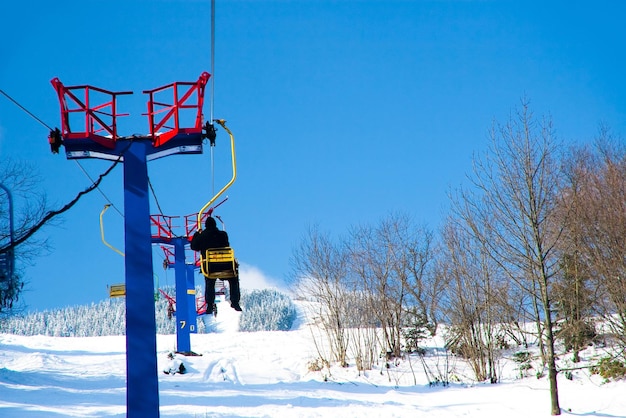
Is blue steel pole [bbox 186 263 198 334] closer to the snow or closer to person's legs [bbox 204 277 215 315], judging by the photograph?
the snow

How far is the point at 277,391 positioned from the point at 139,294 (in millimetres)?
9540

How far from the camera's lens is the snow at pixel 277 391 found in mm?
13875

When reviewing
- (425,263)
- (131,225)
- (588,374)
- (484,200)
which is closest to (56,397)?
(131,225)

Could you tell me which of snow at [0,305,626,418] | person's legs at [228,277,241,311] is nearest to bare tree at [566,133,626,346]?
snow at [0,305,626,418]

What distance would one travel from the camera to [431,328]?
97.9 feet

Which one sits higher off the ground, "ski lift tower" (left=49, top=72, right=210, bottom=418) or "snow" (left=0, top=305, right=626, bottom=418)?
"ski lift tower" (left=49, top=72, right=210, bottom=418)

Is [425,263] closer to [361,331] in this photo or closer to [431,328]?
[431,328]

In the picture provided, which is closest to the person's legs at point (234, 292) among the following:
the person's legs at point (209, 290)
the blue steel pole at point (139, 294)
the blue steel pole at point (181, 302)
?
the person's legs at point (209, 290)

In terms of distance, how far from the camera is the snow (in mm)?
13875

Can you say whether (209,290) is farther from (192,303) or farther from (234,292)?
(192,303)

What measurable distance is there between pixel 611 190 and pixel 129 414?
17.2m

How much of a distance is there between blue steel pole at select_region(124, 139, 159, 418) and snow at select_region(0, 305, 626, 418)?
11.6 ft

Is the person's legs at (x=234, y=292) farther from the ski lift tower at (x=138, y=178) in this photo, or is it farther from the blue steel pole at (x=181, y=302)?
the blue steel pole at (x=181, y=302)

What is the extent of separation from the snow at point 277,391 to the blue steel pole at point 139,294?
3.55m
